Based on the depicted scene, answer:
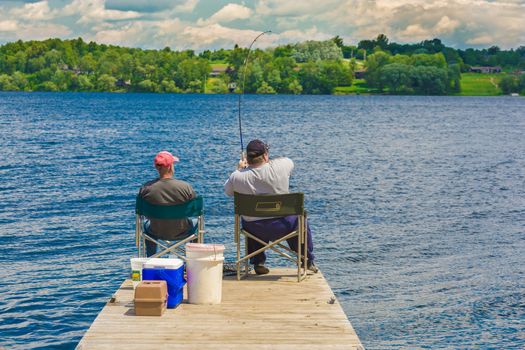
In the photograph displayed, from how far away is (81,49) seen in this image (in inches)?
7495

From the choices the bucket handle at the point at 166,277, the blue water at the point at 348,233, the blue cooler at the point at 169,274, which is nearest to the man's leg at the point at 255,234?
the blue cooler at the point at 169,274

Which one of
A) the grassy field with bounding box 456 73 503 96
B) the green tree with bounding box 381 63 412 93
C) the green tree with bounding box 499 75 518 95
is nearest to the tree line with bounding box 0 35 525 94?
the green tree with bounding box 381 63 412 93

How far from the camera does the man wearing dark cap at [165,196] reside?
336 inches

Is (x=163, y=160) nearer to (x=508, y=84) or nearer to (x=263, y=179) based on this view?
(x=263, y=179)

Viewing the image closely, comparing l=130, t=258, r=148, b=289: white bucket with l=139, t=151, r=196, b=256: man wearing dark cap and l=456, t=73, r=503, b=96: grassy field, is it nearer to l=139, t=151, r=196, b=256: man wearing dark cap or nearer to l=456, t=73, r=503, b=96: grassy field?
l=139, t=151, r=196, b=256: man wearing dark cap

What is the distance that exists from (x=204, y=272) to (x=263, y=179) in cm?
146

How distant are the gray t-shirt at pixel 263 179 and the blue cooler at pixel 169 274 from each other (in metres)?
1.44

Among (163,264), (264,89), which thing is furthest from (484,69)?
(163,264)

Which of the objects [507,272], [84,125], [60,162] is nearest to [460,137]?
[84,125]

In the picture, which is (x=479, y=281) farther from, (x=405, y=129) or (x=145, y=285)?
(x=405, y=129)

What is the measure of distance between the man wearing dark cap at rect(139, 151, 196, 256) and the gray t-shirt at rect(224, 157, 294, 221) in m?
0.59

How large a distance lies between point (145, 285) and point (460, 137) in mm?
53589

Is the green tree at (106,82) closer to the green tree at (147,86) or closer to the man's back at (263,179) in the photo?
the green tree at (147,86)

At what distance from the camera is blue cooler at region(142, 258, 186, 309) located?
7188 mm
